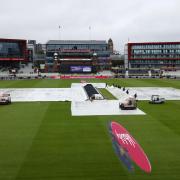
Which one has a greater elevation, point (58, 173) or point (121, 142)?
point (121, 142)

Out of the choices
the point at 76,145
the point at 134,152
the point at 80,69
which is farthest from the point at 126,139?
the point at 80,69

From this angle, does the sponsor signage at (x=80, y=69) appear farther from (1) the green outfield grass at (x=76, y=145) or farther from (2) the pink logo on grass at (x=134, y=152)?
(2) the pink logo on grass at (x=134, y=152)

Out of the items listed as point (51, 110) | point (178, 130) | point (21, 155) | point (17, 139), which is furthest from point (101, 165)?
point (51, 110)

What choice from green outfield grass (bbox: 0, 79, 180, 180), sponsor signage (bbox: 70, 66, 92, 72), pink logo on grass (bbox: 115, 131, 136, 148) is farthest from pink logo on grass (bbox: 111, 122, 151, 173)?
sponsor signage (bbox: 70, 66, 92, 72)

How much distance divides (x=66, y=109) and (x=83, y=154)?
26019 millimetres

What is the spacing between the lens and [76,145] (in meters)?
31.9

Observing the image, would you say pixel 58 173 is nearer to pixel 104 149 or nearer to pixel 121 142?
pixel 121 142

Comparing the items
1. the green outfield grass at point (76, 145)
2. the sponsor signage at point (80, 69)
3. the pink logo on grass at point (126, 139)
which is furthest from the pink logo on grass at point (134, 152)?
the sponsor signage at point (80, 69)

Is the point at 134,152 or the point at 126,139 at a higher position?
the point at 126,139

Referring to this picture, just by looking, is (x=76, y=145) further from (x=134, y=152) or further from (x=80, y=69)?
(x=80, y=69)

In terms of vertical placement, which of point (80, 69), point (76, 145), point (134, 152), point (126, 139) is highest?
point (80, 69)

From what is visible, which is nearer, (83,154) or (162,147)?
(83,154)

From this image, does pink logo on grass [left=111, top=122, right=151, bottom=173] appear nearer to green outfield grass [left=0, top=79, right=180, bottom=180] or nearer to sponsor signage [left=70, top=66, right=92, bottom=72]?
green outfield grass [left=0, top=79, right=180, bottom=180]

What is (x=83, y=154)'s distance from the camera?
95.2ft
